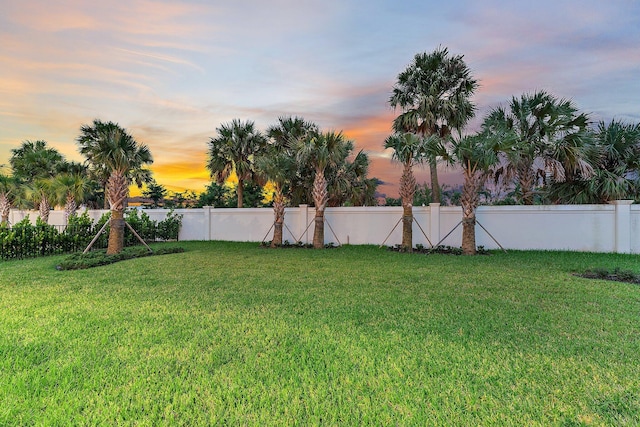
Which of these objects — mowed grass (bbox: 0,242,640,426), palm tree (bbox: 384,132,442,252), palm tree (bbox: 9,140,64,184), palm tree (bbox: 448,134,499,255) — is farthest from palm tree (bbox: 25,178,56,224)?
palm tree (bbox: 448,134,499,255)

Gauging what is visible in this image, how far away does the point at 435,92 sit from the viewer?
13.7 meters

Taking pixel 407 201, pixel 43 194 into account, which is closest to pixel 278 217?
pixel 407 201

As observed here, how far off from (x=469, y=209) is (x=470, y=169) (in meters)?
1.30

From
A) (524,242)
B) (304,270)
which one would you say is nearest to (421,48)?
(524,242)

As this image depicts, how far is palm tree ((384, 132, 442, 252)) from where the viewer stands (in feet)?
35.2

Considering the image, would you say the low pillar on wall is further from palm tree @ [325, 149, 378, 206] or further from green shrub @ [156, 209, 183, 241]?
green shrub @ [156, 209, 183, 241]

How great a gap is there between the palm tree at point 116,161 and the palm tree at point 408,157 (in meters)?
8.66

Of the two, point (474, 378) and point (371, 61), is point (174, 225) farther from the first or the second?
point (474, 378)

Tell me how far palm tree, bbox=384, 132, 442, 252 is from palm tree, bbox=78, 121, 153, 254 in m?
8.66

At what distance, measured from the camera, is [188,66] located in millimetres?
9961

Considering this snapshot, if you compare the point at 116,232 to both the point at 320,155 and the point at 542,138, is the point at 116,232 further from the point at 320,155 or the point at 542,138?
the point at 542,138

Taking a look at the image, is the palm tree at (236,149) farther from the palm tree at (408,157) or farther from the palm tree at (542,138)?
the palm tree at (542,138)

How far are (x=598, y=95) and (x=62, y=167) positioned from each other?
977 inches

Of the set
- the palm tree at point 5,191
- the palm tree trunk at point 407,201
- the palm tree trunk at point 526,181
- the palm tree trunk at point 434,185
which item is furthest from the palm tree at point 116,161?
the palm tree trunk at point 526,181
